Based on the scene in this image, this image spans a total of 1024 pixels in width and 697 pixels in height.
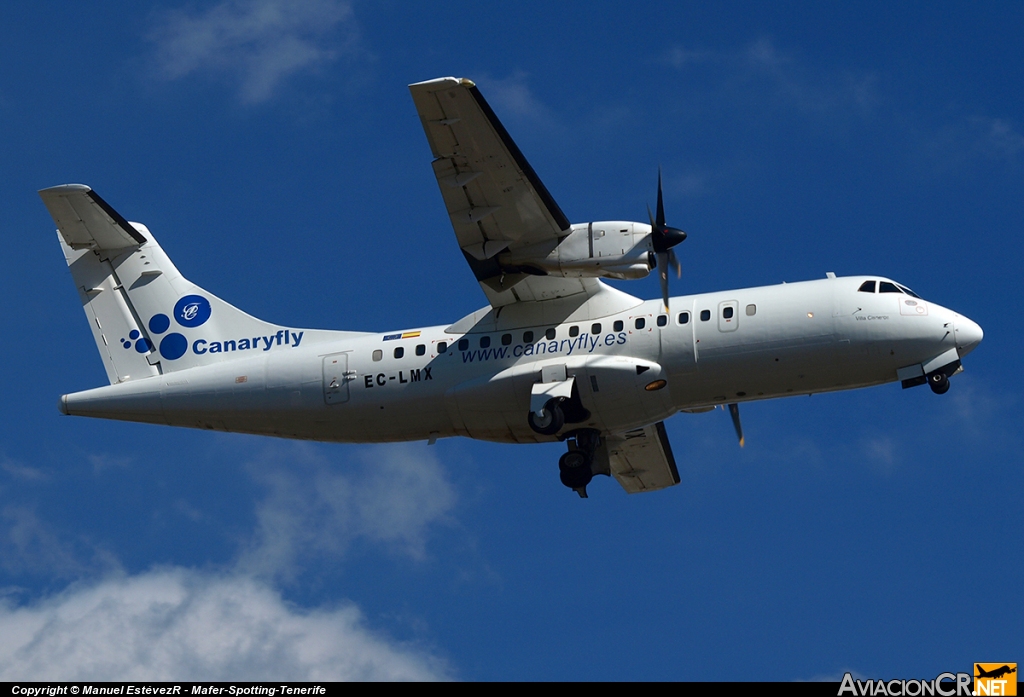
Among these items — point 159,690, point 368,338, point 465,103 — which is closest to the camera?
point 159,690

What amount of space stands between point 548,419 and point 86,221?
31.5 ft

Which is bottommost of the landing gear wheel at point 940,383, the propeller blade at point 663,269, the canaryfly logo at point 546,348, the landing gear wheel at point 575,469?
the landing gear wheel at point 575,469

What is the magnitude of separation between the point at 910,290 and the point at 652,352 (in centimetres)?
423

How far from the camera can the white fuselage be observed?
20.0 metres

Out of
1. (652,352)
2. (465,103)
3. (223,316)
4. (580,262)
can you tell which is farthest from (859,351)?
(223,316)

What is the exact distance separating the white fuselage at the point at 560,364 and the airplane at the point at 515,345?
0.03 metres

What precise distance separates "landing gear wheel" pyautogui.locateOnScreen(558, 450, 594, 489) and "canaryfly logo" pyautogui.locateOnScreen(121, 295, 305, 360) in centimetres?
521

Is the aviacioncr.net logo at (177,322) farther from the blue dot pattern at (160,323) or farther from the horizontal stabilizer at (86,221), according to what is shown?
the horizontal stabilizer at (86,221)

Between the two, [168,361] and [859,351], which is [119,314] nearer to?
[168,361]

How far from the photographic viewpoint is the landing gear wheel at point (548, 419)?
67.5 feet

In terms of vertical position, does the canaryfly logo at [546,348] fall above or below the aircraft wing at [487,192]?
below

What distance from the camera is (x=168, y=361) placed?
76.6ft

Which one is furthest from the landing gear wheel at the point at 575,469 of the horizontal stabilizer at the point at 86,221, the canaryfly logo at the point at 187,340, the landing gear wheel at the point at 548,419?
the horizontal stabilizer at the point at 86,221

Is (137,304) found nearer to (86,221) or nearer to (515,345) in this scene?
(86,221)
